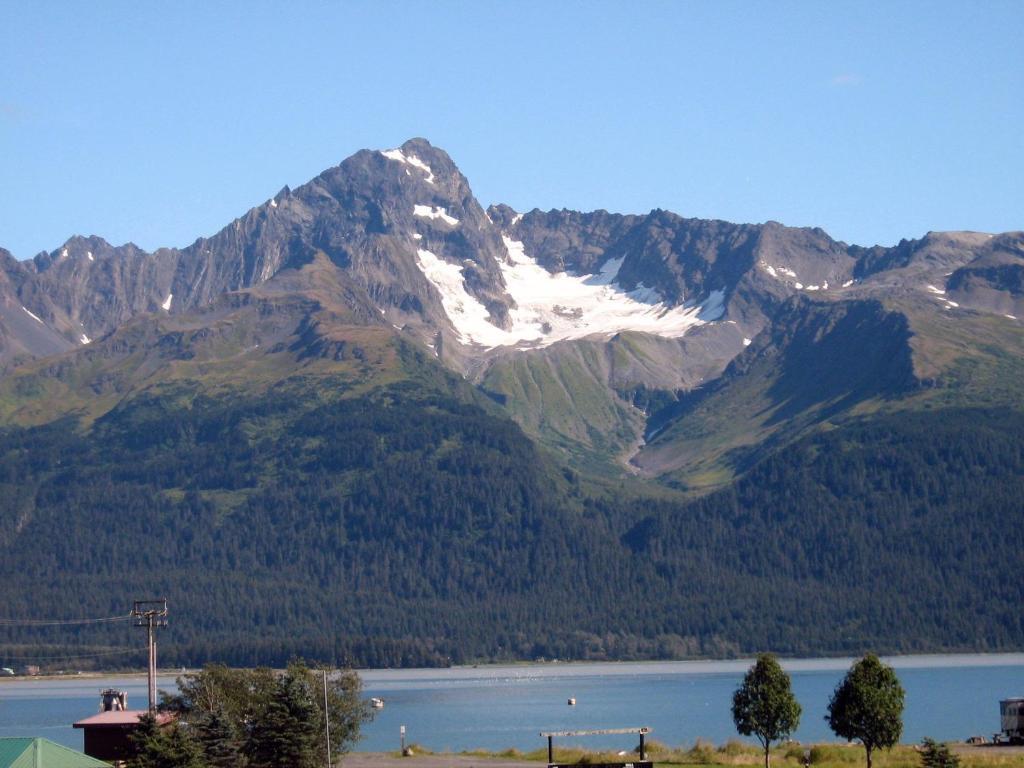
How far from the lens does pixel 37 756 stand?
3081 inches

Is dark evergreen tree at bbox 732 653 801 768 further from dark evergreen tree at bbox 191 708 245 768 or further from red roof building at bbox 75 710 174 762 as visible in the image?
red roof building at bbox 75 710 174 762

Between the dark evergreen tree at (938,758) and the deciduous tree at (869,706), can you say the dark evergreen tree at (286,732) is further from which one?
the dark evergreen tree at (938,758)

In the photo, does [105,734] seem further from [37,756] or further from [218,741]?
[37,756]

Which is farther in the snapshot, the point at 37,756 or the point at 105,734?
the point at 105,734

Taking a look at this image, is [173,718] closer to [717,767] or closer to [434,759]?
[434,759]

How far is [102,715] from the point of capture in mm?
106938

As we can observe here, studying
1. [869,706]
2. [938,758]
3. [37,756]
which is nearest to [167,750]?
[37,756]

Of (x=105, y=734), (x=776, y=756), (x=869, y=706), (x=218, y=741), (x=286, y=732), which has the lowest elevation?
(x=776, y=756)

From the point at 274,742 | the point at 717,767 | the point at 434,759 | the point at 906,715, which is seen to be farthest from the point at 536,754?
the point at 906,715

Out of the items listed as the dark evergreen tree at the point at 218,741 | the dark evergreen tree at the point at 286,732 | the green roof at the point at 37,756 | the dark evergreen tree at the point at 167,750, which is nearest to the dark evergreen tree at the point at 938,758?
the dark evergreen tree at the point at 286,732

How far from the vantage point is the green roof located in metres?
77.9

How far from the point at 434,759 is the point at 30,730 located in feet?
218

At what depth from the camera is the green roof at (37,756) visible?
77.9 metres

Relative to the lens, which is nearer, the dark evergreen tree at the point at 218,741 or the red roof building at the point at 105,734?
the dark evergreen tree at the point at 218,741
